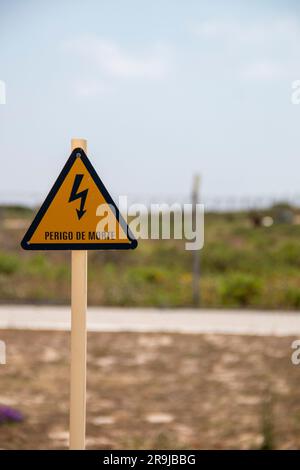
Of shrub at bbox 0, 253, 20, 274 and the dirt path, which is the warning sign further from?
shrub at bbox 0, 253, 20, 274

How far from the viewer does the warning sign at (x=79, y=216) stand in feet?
10.1

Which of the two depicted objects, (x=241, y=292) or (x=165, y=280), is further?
(x=165, y=280)

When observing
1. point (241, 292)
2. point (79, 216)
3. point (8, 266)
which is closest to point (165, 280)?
point (241, 292)

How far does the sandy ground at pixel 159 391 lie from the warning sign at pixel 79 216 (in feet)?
7.47

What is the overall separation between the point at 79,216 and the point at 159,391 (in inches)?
154

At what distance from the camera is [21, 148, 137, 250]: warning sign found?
3088 mm

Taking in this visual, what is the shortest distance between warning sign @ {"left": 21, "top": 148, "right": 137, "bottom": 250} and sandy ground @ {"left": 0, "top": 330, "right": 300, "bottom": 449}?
2.28 metres

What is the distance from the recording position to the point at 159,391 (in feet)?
21.9

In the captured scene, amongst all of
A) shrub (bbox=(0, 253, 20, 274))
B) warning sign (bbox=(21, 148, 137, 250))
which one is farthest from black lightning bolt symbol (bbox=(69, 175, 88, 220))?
shrub (bbox=(0, 253, 20, 274))

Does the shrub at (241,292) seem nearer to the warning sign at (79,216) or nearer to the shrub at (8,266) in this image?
the shrub at (8,266)

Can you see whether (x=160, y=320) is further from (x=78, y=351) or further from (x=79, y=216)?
(x=79, y=216)

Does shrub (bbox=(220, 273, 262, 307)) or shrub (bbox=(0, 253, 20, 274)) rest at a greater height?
shrub (bbox=(0, 253, 20, 274))

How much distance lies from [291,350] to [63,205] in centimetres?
546
